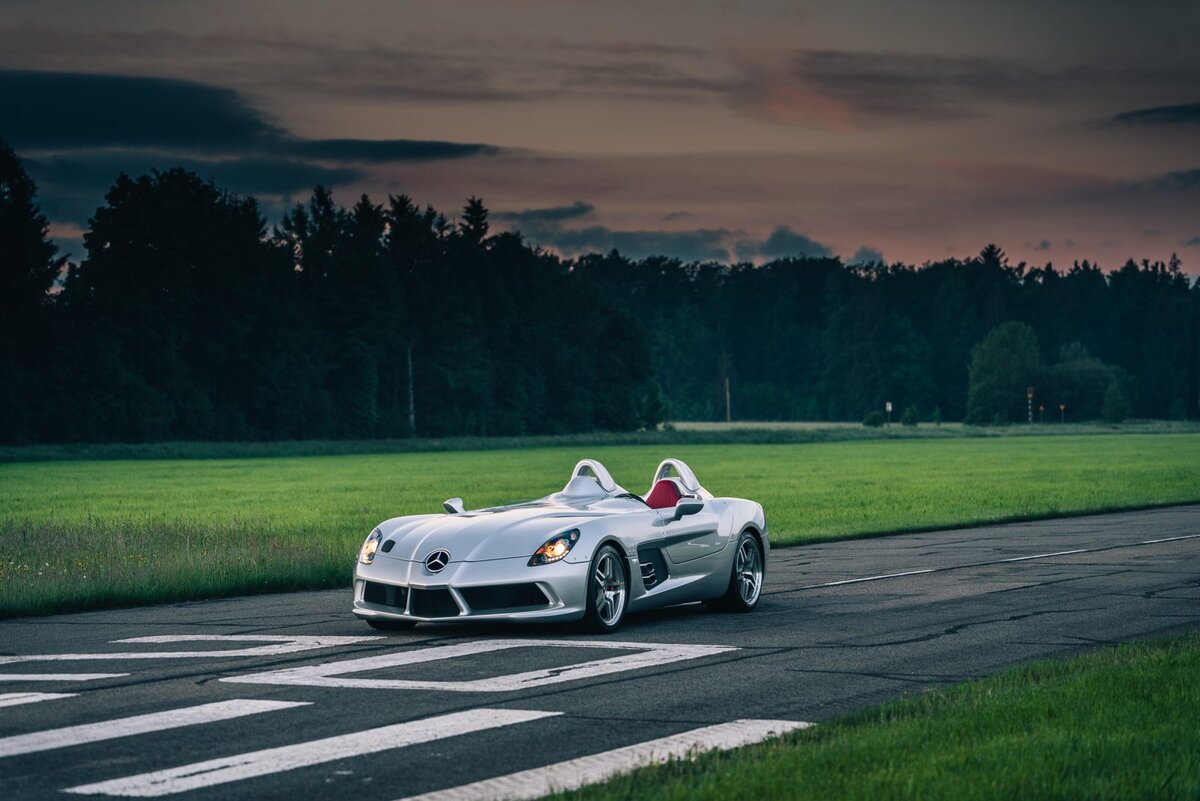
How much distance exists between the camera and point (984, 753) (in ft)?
24.1

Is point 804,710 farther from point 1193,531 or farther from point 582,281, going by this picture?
point 582,281

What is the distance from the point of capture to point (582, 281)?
144875 millimetres

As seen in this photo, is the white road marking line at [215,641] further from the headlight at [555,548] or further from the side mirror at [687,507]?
the side mirror at [687,507]

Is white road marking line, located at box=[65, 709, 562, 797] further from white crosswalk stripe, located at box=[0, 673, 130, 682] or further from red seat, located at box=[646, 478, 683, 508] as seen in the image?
red seat, located at box=[646, 478, 683, 508]

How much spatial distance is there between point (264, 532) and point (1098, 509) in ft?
53.5

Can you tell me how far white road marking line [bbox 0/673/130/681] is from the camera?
1008 centimetres

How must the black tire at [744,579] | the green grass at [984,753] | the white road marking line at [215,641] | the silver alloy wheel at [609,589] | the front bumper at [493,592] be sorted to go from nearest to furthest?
the green grass at [984,753] → the white road marking line at [215,641] → the front bumper at [493,592] → the silver alloy wheel at [609,589] → the black tire at [744,579]

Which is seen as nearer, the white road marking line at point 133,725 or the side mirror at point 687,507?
the white road marking line at point 133,725

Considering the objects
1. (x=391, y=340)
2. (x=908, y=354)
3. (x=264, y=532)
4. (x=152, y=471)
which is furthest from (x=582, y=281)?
(x=264, y=532)

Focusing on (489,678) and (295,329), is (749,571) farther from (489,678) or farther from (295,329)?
(295,329)

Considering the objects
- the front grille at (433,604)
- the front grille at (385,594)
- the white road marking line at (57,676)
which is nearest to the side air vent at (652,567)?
the front grille at (433,604)

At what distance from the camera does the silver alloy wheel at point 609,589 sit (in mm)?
12359

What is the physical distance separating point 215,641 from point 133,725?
3.96m

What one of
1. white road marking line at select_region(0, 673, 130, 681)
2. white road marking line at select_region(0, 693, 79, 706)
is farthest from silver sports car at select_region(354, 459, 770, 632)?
white road marking line at select_region(0, 693, 79, 706)
